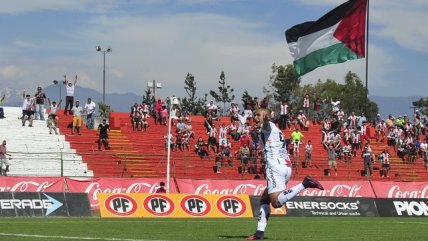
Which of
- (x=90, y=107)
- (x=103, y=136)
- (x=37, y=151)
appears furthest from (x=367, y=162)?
(x=37, y=151)

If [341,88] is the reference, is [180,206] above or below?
below

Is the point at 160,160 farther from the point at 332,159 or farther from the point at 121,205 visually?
the point at 121,205

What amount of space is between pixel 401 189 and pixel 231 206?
14619 millimetres

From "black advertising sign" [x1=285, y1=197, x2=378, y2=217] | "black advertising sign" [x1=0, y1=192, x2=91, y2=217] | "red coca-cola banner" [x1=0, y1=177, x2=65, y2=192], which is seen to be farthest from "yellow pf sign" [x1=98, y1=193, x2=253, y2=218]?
"red coca-cola banner" [x1=0, y1=177, x2=65, y2=192]

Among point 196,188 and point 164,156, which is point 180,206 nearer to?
point 196,188

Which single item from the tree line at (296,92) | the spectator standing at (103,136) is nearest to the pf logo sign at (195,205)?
the spectator standing at (103,136)

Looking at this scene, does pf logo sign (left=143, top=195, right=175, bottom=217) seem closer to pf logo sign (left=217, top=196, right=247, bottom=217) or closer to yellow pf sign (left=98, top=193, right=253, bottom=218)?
yellow pf sign (left=98, top=193, right=253, bottom=218)

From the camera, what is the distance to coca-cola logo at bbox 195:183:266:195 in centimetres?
4072

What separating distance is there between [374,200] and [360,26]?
7769mm

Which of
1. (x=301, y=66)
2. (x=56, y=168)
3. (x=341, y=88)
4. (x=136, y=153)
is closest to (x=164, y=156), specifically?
(x=136, y=153)

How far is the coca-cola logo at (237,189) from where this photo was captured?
40.7 m

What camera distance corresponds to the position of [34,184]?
122 ft

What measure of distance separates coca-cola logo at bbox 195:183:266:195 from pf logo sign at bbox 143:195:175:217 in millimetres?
8829

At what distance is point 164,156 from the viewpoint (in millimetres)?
45812
